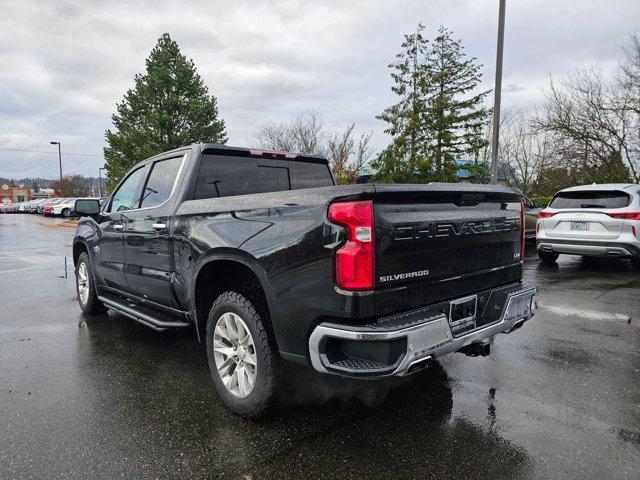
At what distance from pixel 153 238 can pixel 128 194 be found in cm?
121

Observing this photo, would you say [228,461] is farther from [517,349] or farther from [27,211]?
[27,211]

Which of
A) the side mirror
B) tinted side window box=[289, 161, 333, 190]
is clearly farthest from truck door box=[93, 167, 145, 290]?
tinted side window box=[289, 161, 333, 190]

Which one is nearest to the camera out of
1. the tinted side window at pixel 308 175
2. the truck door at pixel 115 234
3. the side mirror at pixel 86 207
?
the tinted side window at pixel 308 175

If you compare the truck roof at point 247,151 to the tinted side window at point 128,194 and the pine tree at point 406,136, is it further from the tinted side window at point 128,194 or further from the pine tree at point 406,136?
the pine tree at point 406,136

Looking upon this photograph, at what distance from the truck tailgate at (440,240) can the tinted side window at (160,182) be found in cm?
226

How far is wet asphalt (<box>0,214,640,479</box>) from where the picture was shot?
8.40 feet

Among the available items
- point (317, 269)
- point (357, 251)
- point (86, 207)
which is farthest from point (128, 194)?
point (357, 251)

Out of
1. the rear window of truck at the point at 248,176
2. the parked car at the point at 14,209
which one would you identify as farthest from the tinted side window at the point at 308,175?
the parked car at the point at 14,209

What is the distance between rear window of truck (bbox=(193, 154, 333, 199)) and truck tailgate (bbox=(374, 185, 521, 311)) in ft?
6.09

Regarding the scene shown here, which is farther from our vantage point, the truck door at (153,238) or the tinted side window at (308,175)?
the tinted side window at (308,175)

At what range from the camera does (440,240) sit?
278 cm

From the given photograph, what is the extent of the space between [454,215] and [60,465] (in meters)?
2.70

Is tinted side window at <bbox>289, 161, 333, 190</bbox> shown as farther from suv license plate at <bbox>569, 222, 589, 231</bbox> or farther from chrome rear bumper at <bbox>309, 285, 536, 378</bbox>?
suv license plate at <bbox>569, 222, 589, 231</bbox>

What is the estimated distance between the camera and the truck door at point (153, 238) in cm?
389
